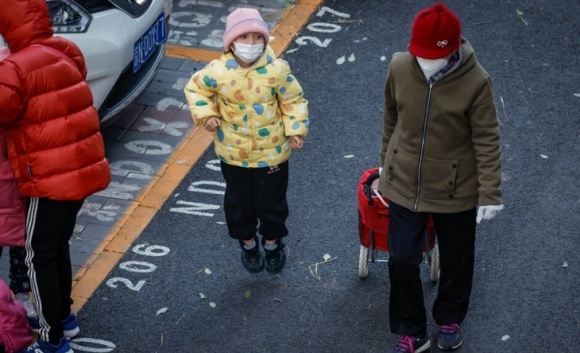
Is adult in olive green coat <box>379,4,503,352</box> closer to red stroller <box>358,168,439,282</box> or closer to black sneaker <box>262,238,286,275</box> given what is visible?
red stroller <box>358,168,439,282</box>

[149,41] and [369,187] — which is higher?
[369,187]

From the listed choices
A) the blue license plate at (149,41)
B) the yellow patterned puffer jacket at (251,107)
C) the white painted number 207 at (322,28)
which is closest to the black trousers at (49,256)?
the yellow patterned puffer jacket at (251,107)

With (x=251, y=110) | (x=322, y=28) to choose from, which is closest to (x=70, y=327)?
(x=251, y=110)

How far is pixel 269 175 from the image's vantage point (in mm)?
5660

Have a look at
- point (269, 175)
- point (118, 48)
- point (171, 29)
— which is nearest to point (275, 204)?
point (269, 175)

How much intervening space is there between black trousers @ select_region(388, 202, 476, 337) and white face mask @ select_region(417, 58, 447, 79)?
708 millimetres

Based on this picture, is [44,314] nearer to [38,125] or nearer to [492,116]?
[38,125]

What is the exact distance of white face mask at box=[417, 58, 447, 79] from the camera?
4.65 meters

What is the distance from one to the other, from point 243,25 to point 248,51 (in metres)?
0.14

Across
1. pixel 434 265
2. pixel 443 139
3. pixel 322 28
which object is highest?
pixel 443 139

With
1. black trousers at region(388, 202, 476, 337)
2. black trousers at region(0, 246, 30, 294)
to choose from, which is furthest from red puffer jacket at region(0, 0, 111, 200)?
black trousers at region(388, 202, 476, 337)

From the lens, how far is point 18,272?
18.3 ft

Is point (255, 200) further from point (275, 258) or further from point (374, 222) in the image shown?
point (374, 222)

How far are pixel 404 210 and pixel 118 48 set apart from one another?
2.79 metres
